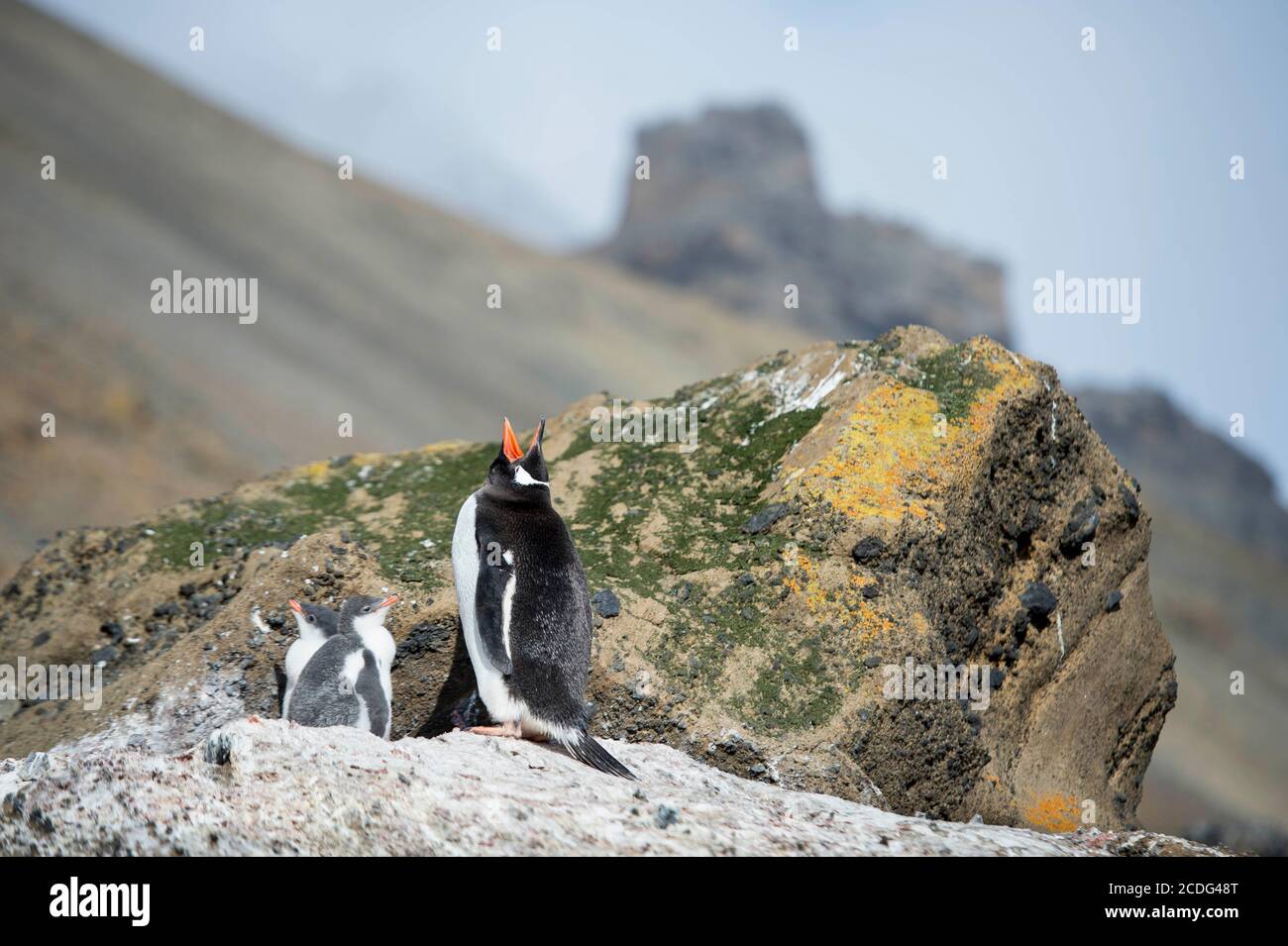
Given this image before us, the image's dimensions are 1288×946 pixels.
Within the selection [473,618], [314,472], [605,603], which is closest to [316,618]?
[473,618]

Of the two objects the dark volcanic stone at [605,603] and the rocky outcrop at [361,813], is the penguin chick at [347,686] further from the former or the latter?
the dark volcanic stone at [605,603]

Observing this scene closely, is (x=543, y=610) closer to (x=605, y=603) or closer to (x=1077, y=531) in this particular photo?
(x=605, y=603)

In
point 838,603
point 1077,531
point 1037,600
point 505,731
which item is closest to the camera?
point 505,731

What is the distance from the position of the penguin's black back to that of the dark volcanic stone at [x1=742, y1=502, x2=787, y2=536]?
1744mm

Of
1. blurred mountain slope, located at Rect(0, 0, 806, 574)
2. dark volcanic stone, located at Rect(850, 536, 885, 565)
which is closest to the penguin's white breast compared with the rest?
dark volcanic stone, located at Rect(850, 536, 885, 565)

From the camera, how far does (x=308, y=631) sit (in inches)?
328

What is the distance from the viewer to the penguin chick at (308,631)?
26.9 feet

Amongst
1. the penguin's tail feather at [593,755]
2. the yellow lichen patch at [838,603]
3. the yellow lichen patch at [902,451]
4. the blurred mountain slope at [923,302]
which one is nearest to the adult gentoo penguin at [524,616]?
the penguin's tail feather at [593,755]

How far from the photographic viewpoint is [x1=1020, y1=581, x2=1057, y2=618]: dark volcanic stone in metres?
9.21

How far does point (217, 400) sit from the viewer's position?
116ft

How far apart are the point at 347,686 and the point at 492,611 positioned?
1.16 metres

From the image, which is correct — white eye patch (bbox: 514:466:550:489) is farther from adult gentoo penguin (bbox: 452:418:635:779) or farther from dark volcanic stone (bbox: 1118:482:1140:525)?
dark volcanic stone (bbox: 1118:482:1140:525)
